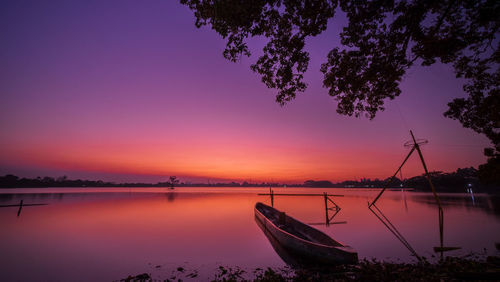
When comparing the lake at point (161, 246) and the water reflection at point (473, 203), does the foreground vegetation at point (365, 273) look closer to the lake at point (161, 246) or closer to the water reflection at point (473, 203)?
the lake at point (161, 246)

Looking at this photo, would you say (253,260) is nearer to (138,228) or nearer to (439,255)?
(439,255)

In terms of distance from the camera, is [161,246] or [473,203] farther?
[473,203]

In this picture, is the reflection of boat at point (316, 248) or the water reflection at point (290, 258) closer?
the reflection of boat at point (316, 248)

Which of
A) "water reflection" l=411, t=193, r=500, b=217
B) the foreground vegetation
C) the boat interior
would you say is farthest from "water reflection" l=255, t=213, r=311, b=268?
"water reflection" l=411, t=193, r=500, b=217

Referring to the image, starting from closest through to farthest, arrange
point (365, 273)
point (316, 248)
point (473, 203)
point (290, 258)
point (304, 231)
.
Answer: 1. point (365, 273)
2. point (316, 248)
3. point (290, 258)
4. point (304, 231)
5. point (473, 203)

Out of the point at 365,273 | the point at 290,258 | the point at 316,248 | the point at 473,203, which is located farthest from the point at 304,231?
the point at 473,203

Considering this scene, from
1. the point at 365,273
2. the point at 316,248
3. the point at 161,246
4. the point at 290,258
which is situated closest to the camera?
the point at 365,273

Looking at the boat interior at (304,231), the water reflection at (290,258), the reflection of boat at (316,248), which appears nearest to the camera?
the reflection of boat at (316,248)

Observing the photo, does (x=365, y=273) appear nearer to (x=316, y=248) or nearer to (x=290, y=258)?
(x=316, y=248)

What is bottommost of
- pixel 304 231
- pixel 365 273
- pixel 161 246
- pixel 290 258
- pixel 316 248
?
pixel 161 246

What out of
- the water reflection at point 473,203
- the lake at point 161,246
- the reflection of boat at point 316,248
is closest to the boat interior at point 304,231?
the reflection of boat at point 316,248

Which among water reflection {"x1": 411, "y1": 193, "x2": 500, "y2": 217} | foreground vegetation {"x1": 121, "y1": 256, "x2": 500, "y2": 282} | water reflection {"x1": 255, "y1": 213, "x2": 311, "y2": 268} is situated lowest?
water reflection {"x1": 411, "y1": 193, "x2": 500, "y2": 217}

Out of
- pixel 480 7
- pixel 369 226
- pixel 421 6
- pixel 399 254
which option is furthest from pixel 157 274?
pixel 369 226

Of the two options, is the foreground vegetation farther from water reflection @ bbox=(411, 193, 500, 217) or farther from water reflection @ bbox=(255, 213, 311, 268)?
water reflection @ bbox=(411, 193, 500, 217)
